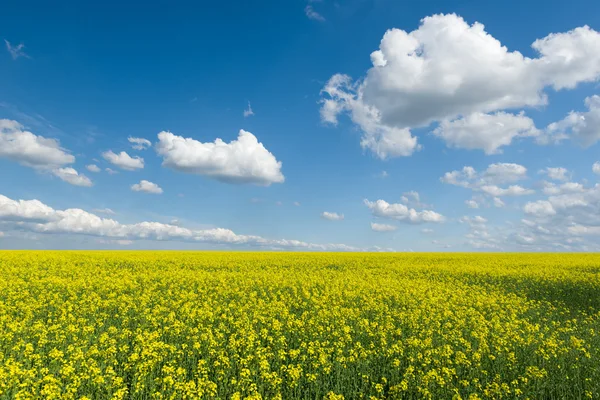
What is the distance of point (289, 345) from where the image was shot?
11805 millimetres

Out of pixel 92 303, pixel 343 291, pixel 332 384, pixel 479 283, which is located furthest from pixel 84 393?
pixel 479 283

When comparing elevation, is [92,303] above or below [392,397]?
above

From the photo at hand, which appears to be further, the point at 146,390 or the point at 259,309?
the point at 259,309

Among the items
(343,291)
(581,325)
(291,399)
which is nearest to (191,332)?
(291,399)

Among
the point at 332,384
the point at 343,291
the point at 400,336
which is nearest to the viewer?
the point at 332,384

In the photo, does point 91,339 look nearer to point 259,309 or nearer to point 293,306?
point 259,309

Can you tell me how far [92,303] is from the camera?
15789 millimetres

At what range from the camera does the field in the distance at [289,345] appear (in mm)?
8672

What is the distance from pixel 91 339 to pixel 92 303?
14.4ft

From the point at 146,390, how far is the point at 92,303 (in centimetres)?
888

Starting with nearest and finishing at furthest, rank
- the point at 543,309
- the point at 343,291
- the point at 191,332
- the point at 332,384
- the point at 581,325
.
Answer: the point at 332,384, the point at 191,332, the point at 581,325, the point at 543,309, the point at 343,291

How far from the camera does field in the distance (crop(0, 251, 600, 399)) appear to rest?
8672mm

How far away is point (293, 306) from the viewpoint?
17.0 m

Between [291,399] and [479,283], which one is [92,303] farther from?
[479,283]
